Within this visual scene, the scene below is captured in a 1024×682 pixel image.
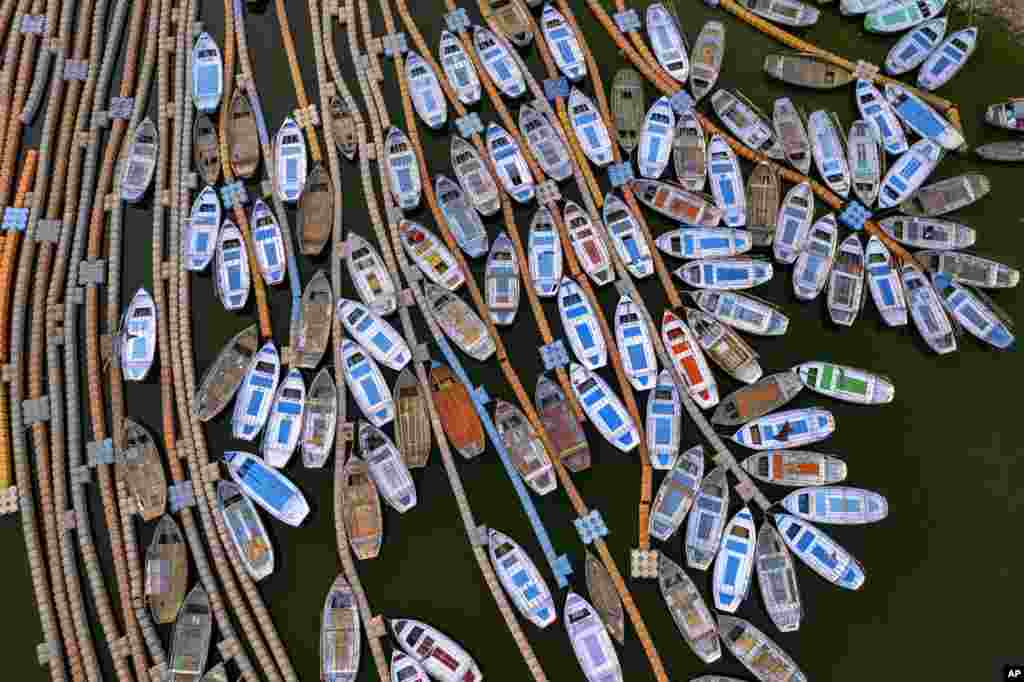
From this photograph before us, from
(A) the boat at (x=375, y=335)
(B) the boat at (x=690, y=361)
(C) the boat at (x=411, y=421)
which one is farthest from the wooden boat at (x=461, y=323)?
(B) the boat at (x=690, y=361)

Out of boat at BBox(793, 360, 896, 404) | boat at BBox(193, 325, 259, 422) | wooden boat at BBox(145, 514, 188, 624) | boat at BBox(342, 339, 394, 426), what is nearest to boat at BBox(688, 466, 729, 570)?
boat at BBox(793, 360, 896, 404)

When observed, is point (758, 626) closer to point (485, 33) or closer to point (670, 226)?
point (670, 226)

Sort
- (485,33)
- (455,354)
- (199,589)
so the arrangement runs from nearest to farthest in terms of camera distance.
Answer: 1. (199,589)
2. (455,354)
3. (485,33)

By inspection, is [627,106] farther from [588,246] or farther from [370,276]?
[370,276]

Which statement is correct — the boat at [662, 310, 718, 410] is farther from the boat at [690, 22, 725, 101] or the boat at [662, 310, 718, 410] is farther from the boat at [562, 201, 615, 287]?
the boat at [690, 22, 725, 101]

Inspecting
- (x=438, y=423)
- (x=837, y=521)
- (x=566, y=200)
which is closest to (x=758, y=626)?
(x=837, y=521)
